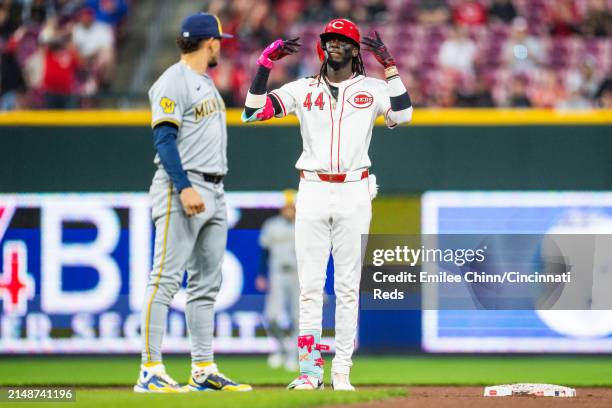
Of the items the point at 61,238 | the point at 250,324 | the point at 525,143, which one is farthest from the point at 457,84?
the point at 61,238

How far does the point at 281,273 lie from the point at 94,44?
3.61 m

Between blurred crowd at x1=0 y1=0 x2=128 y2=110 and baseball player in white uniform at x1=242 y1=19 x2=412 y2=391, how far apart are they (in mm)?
5152

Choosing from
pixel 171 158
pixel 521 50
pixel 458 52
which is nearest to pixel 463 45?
pixel 458 52

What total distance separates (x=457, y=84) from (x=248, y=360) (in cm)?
373

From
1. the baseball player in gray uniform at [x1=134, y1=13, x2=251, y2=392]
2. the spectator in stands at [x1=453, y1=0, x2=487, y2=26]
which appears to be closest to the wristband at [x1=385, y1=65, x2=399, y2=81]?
the baseball player in gray uniform at [x1=134, y1=13, x2=251, y2=392]

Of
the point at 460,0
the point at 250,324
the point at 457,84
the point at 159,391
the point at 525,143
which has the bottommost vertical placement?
the point at 159,391

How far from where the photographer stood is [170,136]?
243 inches

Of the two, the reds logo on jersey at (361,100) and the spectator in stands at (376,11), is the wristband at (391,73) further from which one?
the spectator in stands at (376,11)

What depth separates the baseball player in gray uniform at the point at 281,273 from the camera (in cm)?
1099

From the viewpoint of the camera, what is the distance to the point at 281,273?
A: 1109 cm

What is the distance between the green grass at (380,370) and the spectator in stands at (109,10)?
4.27 metres

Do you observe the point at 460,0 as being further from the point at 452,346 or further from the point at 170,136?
the point at 170,136

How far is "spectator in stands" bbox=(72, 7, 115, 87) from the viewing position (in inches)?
489

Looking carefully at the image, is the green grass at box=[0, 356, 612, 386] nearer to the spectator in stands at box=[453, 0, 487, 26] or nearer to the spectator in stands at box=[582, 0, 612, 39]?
the spectator in stands at box=[582, 0, 612, 39]
